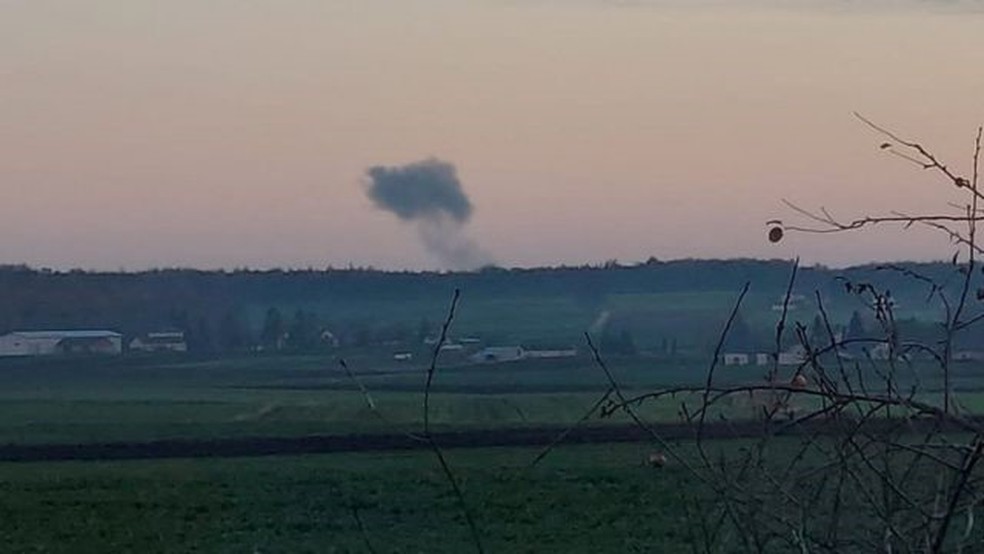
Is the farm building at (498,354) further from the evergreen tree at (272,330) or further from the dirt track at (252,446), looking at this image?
the dirt track at (252,446)

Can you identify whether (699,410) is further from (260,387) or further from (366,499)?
(260,387)

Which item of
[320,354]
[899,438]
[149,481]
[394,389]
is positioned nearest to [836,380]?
[899,438]

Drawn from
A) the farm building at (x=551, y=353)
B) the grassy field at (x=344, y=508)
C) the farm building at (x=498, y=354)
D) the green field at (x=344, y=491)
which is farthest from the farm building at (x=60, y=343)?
the grassy field at (x=344, y=508)

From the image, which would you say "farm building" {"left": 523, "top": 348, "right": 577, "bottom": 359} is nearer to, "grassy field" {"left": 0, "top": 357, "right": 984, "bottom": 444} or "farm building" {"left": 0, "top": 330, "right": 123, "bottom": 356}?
"grassy field" {"left": 0, "top": 357, "right": 984, "bottom": 444}

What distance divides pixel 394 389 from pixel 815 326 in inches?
2502

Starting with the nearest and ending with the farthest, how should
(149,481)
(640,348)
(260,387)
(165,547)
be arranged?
(165,547)
(149,481)
(260,387)
(640,348)

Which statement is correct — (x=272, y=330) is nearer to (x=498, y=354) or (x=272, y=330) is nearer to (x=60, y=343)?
(x=60, y=343)

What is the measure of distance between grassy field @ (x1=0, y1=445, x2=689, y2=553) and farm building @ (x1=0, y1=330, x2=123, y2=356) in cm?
6272

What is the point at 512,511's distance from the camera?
2234 centimetres

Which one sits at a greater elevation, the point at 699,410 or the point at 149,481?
the point at 699,410

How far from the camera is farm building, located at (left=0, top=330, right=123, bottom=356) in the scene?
9406 cm

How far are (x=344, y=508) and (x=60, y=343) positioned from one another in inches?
2914

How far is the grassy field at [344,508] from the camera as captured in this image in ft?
63.8

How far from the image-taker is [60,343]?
9462 centimetres
